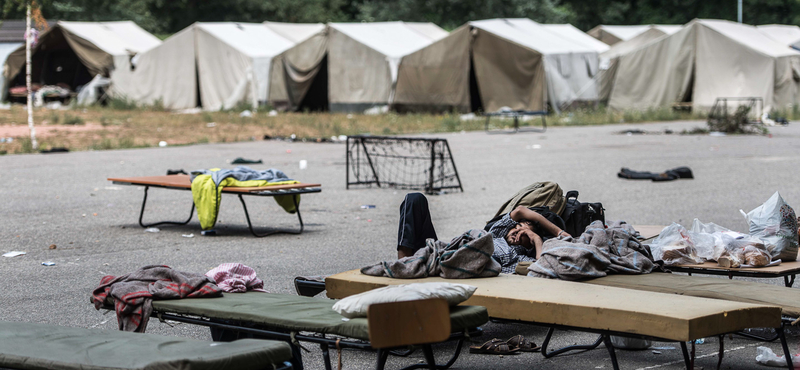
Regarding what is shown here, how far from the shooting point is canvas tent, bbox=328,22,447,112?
96.9 feet

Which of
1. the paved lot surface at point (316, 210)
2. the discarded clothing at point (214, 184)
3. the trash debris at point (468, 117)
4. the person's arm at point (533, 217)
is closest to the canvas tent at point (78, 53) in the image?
the trash debris at point (468, 117)

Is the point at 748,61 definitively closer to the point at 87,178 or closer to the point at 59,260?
the point at 87,178

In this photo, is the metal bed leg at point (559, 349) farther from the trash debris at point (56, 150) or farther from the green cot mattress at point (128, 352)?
the trash debris at point (56, 150)

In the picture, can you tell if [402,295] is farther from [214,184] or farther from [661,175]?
[661,175]

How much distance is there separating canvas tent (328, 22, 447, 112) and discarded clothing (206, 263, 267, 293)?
2530 centimetres

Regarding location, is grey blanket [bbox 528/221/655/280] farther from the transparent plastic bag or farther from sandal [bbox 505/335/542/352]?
the transparent plastic bag

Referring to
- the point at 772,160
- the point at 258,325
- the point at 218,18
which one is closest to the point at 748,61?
the point at 772,160

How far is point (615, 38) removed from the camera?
145ft

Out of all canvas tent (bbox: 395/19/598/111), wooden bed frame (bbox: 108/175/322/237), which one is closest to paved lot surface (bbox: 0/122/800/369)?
wooden bed frame (bbox: 108/175/322/237)

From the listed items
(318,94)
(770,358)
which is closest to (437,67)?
(318,94)

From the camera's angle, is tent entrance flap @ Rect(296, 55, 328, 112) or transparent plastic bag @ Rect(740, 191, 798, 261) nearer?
transparent plastic bag @ Rect(740, 191, 798, 261)

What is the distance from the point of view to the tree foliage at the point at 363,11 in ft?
153

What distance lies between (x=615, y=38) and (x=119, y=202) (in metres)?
38.3

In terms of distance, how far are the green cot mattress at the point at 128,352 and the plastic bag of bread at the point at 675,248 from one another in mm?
2791
